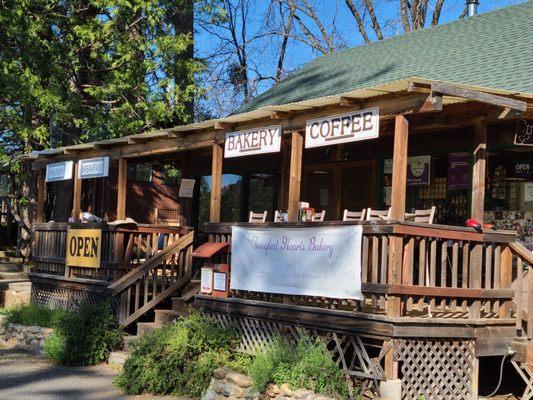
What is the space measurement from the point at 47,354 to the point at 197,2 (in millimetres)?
10380

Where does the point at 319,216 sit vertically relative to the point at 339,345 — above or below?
A: above

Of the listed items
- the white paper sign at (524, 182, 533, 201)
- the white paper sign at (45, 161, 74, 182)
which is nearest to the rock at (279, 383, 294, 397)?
the white paper sign at (524, 182, 533, 201)

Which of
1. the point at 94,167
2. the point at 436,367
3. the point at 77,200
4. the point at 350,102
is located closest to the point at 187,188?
the point at 94,167

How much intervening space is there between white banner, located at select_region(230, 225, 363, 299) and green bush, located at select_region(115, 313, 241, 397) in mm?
819

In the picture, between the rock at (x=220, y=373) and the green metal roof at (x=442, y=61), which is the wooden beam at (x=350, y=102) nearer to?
the green metal roof at (x=442, y=61)

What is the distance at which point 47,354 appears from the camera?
1079cm

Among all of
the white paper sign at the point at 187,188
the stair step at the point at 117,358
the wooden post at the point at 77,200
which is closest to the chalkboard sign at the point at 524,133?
the stair step at the point at 117,358

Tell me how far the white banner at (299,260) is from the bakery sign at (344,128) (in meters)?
1.05

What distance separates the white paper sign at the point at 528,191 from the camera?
989cm

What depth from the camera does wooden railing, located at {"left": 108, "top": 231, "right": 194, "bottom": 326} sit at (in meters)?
11.1

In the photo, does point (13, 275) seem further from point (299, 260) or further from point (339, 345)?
point (339, 345)

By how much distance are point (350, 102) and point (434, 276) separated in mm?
2169

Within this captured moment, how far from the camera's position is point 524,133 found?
885 centimetres

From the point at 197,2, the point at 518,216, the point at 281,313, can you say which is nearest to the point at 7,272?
the point at 197,2
